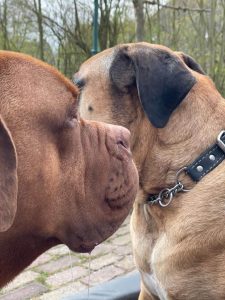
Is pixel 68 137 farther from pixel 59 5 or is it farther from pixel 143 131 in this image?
pixel 59 5

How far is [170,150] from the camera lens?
251cm

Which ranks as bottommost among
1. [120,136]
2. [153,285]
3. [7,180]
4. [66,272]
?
[66,272]

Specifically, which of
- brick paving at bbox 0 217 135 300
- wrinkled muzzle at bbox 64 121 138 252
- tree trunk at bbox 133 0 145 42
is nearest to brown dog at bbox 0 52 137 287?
wrinkled muzzle at bbox 64 121 138 252

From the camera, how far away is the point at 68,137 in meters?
1.80

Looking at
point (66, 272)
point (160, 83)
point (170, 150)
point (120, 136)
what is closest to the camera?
point (120, 136)

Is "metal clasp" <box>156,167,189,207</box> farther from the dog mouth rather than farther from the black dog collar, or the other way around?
the dog mouth

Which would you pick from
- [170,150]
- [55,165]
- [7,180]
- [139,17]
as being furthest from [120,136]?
[139,17]

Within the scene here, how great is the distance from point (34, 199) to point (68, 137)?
0.25 metres

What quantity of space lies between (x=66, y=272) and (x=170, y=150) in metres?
1.68

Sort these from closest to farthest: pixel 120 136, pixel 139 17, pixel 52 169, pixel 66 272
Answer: pixel 52 169 → pixel 120 136 → pixel 66 272 → pixel 139 17

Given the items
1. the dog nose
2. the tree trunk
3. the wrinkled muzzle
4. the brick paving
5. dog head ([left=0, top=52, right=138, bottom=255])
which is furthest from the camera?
the tree trunk

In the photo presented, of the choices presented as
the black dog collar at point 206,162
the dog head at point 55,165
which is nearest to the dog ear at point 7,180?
the dog head at point 55,165

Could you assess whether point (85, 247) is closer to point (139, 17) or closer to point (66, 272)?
point (66, 272)

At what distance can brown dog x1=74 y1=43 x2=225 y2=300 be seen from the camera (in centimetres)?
241
